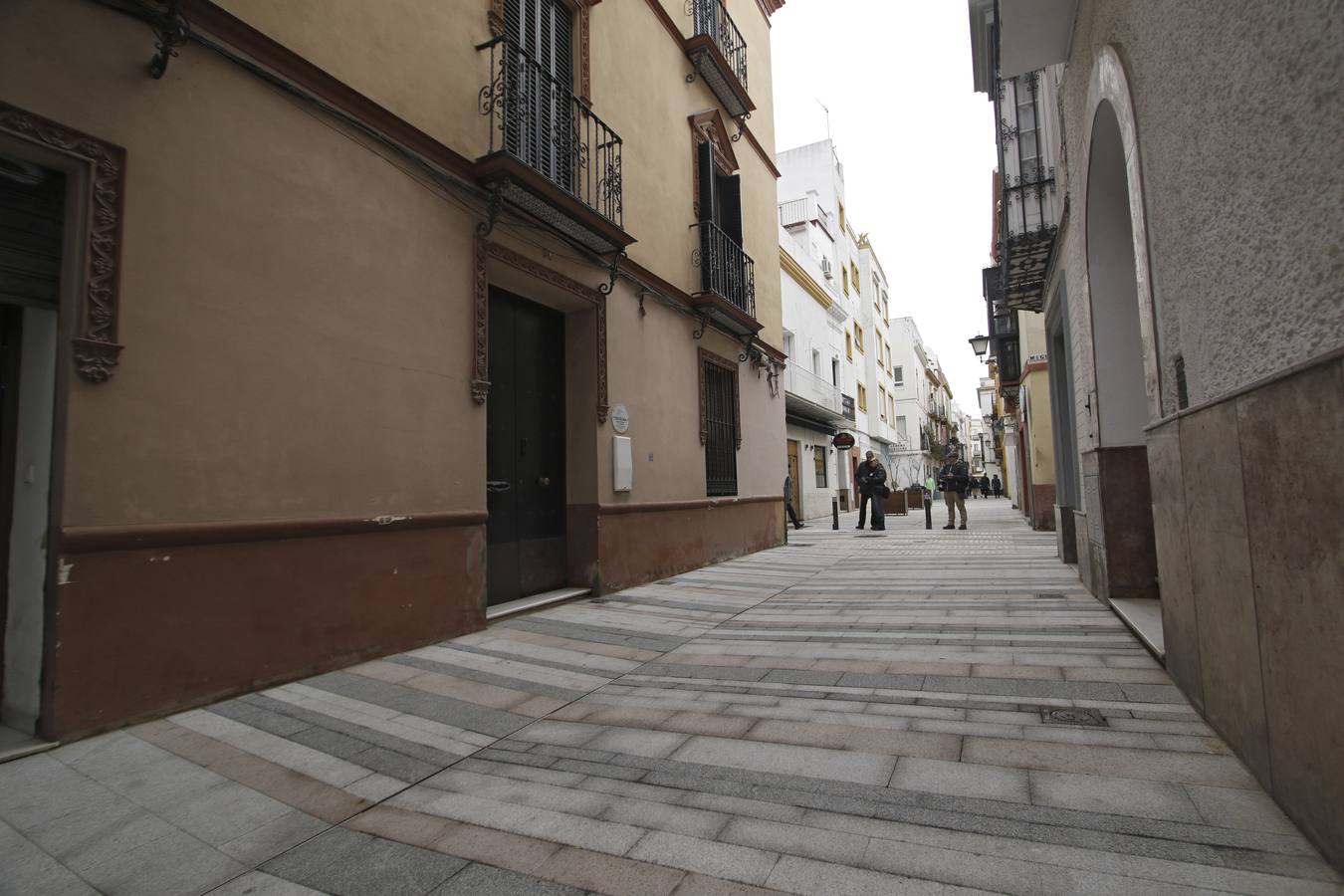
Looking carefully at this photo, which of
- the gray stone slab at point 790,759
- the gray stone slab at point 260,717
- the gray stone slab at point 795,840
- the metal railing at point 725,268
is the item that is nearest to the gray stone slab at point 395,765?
the gray stone slab at point 260,717

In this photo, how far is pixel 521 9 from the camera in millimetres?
6355

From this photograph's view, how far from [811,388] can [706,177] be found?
11517 mm

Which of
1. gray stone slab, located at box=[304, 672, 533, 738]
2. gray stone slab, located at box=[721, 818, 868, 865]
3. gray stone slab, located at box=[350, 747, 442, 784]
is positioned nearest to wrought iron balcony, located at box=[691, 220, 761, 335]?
gray stone slab, located at box=[304, 672, 533, 738]

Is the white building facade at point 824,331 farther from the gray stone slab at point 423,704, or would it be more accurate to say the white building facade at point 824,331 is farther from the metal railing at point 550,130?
the gray stone slab at point 423,704

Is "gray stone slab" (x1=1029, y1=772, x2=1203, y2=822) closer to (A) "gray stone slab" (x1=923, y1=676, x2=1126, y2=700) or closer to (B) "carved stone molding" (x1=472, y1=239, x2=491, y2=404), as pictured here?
(A) "gray stone slab" (x1=923, y1=676, x2=1126, y2=700)

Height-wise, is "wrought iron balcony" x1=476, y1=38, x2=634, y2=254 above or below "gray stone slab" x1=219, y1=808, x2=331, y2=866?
above

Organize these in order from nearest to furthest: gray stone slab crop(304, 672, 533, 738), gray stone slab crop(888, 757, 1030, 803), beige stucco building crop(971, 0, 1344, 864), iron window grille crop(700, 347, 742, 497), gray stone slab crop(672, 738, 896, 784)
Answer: beige stucco building crop(971, 0, 1344, 864), gray stone slab crop(888, 757, 1030, 803), gray stone slab crop(672, 738, 896, 784), gray stone slab crop(304, 672, 533, 738), iron window grille crop(700, 347, 742, 497)

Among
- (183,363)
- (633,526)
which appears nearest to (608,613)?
(633,526)

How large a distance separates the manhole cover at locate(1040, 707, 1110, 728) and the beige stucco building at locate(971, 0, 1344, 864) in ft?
1.34

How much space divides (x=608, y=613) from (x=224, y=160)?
4298 mm

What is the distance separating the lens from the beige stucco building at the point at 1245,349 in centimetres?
164

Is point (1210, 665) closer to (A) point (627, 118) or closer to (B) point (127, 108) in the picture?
(B) point (127, 108)

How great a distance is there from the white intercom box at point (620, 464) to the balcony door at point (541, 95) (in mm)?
2679

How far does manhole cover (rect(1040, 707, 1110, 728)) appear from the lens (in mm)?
2844
